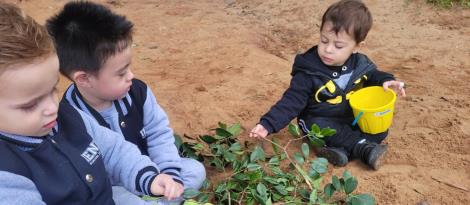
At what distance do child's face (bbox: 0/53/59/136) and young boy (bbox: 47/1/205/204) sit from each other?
0.51 metres

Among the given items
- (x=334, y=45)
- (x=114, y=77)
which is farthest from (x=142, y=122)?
(x=334, y=45)

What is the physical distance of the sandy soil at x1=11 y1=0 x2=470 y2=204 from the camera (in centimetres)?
258

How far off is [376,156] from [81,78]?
55.6 inches

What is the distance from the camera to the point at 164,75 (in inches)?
149

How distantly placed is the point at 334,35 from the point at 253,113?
2.69ft

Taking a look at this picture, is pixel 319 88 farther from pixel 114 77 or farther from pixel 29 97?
pixel 29 97

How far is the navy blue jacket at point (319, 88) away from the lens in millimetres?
2645

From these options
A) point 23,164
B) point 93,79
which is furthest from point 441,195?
point 23,164

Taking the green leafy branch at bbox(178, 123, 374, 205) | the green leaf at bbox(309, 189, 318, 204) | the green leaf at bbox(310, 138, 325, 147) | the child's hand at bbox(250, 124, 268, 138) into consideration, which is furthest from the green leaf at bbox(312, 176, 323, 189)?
the child's hand at bbox(250, 124, 268, 138)

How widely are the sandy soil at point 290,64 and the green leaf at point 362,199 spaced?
0.19 meters

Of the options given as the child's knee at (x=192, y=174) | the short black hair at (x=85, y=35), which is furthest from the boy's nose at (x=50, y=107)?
the child's knee at (x=192, y=174)

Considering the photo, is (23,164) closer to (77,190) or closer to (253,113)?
(77,190)

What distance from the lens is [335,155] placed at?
2.60 meters

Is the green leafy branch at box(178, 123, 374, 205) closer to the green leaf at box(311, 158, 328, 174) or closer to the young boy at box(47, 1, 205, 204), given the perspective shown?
the green leaf at box(311, 158, 328, 174)
